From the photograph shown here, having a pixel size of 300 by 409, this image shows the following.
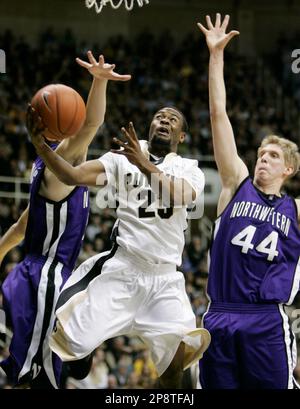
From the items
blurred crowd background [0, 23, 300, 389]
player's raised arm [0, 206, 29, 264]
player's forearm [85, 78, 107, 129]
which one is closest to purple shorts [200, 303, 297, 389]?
player's forearm [85, 78, 107, 129]

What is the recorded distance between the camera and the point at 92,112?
20.0 feet

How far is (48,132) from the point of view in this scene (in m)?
5.66

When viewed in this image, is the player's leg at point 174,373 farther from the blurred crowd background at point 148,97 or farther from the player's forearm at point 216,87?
the blurred crowd background at point 148,97

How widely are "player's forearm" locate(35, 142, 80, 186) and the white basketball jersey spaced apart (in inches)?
14.4

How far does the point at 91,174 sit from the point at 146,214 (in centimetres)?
48

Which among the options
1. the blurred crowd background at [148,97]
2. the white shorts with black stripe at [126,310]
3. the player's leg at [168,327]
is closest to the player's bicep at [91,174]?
the white shorts with black stripe at [126,310]

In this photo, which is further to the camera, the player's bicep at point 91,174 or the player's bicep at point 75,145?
the player's bicep at point 75,145

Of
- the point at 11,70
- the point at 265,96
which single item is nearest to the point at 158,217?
the point at 11,70

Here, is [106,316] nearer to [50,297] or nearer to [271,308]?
[50,297]

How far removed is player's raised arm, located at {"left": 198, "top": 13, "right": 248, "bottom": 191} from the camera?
5.79m

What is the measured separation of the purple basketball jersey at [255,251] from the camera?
5.59 m

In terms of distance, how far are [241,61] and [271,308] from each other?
14.9 meters

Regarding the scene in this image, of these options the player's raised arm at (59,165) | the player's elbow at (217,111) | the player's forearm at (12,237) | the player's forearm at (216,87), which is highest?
the player's forearm at (216,87)

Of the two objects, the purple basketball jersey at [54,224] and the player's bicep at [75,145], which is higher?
the player's bicep at [75,145]
